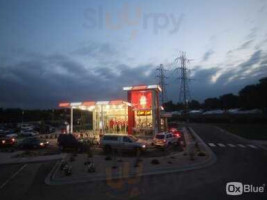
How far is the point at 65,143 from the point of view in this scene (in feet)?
104

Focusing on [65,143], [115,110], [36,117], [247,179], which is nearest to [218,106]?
[36,117]

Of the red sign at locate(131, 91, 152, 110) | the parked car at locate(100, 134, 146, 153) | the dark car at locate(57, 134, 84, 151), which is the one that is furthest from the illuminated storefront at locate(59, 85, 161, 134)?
the parked car at locate(100, 134, 146, 153)

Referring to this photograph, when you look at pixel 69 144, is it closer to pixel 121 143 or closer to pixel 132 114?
pixel 121 143

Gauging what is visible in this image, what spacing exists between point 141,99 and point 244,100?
223ft

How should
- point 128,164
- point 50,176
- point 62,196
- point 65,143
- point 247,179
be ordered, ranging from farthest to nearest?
point 65,143, point 128,164, point 50,176, point 247,179, point 62,196

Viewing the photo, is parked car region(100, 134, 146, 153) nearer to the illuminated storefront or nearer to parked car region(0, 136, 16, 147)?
parked car region(0, 136, 16, 147)

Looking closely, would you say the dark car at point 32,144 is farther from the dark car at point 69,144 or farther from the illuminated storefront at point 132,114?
the illuminated storefront at point 132,114

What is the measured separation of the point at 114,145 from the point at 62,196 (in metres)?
15.4

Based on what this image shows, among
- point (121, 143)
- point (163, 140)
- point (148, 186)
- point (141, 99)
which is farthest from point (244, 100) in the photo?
point (148, 186)

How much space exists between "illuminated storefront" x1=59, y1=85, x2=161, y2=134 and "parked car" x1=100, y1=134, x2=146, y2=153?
14109 mm

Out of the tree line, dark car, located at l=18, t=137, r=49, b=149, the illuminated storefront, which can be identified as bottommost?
dark car, located at l=18, t=137, r=49, b=149

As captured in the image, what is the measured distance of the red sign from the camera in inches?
1796

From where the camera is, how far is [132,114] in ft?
148

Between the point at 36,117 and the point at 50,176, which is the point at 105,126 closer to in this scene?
the point at 50,176
